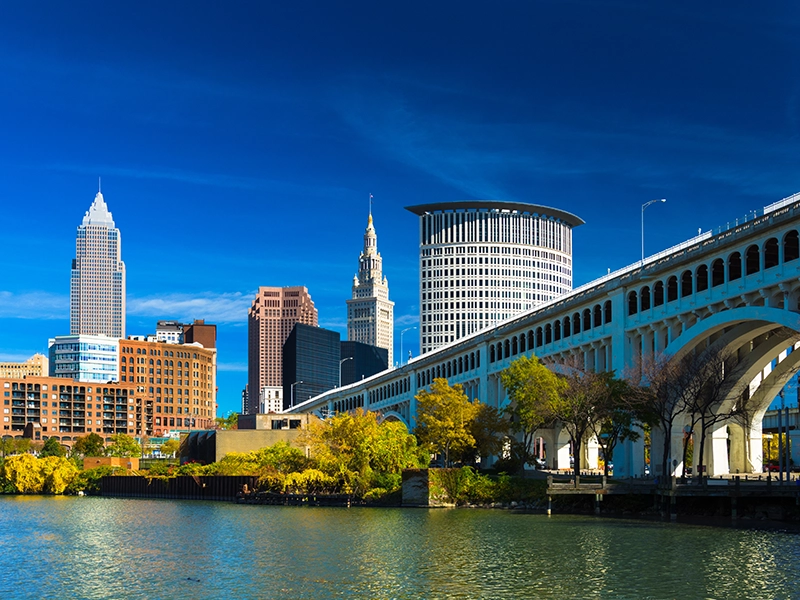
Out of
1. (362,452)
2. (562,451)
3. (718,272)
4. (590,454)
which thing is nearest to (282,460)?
(362,452)

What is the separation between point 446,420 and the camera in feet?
400

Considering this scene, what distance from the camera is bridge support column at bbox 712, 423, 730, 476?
102500 mm

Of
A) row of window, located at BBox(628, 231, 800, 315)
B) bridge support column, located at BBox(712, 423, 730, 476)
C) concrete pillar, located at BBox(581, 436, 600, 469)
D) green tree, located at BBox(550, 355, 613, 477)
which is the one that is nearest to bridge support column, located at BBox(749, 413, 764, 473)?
bridge support column, located at BBox(712, 423, 730, 476)

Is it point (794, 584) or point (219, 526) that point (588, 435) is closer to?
point (219, 526)

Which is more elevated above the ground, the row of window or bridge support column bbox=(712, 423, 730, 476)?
the row of window

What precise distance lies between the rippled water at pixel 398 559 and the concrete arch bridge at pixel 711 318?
61.9 ft

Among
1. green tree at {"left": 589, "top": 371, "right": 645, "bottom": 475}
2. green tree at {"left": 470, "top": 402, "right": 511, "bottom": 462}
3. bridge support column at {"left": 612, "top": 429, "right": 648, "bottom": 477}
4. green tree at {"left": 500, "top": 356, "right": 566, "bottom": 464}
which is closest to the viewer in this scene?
green tree at {"left": 589, "top": 371, "right": 645, "bottom": 475}

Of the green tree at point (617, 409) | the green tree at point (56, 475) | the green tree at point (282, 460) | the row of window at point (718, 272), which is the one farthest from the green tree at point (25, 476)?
the row of window at point (718, 272)

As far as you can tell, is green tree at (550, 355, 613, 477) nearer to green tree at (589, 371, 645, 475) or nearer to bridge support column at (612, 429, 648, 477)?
green tree at (589, 371, 645, 475)

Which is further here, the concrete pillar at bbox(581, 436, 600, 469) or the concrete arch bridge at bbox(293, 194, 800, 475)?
the concrete pillar at bbox(581, 436, 600, 469)

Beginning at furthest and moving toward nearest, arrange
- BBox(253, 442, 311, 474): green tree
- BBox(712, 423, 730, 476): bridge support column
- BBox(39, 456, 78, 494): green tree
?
BBox(39, 456, 78, 494): green tree → BBox(253, 442, 311, 474): green tree → BBox(712, 423, 730, 476): bridge support column

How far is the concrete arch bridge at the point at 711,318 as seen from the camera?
270 ft

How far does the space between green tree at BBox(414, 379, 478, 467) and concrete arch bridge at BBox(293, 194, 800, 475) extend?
11.6 m

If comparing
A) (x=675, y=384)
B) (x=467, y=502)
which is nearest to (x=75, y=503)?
(x=467, y=502)
